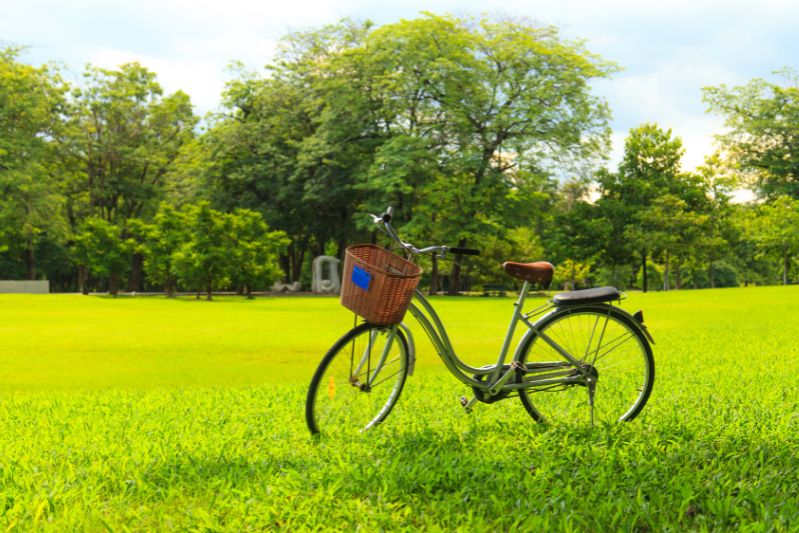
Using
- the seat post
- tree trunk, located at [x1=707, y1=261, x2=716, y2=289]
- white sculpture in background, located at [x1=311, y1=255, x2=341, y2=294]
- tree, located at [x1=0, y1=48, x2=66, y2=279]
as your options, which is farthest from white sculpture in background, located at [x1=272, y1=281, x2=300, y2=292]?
the seat post

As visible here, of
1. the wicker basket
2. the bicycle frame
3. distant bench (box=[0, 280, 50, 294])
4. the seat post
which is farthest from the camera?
distant bench (box=[0, 280, 50, 294])

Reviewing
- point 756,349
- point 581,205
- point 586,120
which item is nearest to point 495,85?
point 586,120

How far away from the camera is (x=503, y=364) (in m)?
4.50

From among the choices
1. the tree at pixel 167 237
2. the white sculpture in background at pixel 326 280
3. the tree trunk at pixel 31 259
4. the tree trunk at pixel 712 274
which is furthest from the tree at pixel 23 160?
the tree trunk at pixel 712 274

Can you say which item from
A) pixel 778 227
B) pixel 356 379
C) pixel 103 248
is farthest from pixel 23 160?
pixel 778 227

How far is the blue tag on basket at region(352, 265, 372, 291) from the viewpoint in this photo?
3832 mm

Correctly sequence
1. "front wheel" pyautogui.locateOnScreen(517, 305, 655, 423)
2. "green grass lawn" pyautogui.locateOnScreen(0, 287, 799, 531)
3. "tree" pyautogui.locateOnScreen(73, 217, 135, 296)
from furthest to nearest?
"tree" pyautogui.locateOnScreen(73, 217, 135, 296) < "front wheel" pyautogui.locateOnScreen(517, 305, 655, 423) < "green grass lawn" pyautogui.locateOnScreen(0, 287, 799, 531)

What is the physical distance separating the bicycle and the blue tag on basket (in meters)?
0.09

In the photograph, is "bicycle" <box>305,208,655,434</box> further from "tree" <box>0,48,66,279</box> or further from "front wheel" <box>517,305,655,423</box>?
"tree" <box>0,48,66,279</box>

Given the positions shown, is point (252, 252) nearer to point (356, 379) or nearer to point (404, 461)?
point (356, 379)

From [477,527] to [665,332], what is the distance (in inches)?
435

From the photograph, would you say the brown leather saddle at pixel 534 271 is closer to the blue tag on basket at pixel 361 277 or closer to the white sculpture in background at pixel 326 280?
the blue tag on basket at pixel 361 277

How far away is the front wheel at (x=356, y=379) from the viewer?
13.7ft

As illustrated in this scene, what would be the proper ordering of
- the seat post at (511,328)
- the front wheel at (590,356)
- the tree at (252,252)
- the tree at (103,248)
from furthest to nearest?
the tree at (103,248)
the tree at (252,252)
the front wheel at (590,356)
the seat post at (511,328)
